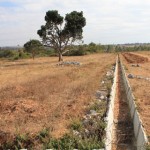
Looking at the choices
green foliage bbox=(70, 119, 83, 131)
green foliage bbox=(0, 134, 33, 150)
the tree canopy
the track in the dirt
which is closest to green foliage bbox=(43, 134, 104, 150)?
green foliage bbox=(0, 134, 33, 150)

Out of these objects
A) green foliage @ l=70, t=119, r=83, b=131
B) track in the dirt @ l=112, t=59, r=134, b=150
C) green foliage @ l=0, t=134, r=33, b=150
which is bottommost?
track in the dirt @ l=112, t=59, r=134, b=150

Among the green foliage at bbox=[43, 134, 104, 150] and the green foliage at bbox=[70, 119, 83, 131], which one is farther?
the green foliage at bbox=[70, 119, 83, 131]

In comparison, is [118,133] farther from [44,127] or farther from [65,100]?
[65,100]

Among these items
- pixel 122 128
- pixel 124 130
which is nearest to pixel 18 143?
pixel 124 130

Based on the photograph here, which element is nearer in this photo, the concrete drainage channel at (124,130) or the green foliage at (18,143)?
the green foliage at (18,143)

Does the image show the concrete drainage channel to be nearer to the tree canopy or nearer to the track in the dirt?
the track in the dirt

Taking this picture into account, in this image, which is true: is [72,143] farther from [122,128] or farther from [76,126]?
[122,128]

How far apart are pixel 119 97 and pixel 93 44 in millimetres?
86932

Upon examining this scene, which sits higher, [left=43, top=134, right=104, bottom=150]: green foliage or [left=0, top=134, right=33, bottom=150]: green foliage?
[left=43, top=134, right=104, bottom=150]: green foliage

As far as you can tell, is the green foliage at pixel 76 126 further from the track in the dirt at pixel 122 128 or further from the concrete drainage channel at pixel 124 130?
the track in the dirt at pixel 122 128

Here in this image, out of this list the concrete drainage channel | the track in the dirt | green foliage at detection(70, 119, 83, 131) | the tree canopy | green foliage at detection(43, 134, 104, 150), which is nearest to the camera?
green foliage at detection(43, 134, 104, 150)

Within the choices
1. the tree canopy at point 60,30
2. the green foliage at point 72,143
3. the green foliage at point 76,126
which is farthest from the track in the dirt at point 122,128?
the tree canopy at point 60,30

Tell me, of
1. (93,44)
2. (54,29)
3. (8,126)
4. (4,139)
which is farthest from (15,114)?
(93,44)

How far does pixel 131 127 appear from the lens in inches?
401
